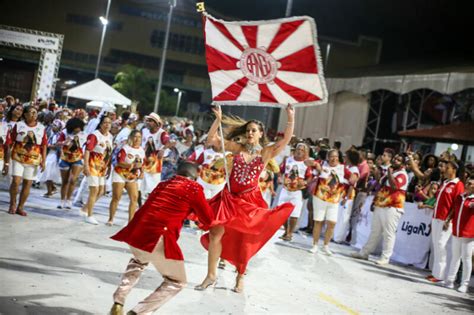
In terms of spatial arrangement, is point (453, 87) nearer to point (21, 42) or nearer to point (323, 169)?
point (323, 169)

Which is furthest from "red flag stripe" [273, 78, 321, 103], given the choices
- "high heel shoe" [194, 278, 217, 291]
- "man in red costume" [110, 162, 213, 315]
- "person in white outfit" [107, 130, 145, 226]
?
"person in white outfit" [107, 130, 145, 226]

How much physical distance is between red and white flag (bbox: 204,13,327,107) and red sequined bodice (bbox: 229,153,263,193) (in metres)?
0.72

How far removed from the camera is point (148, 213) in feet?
15.4

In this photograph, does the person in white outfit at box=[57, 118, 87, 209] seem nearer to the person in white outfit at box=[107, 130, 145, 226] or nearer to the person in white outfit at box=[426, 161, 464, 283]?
the person in white outfit at box=[107, 130, 145, 226]

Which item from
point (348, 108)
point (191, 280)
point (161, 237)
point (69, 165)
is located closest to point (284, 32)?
point (161, 237)

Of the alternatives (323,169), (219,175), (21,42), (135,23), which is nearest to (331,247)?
(323,169)

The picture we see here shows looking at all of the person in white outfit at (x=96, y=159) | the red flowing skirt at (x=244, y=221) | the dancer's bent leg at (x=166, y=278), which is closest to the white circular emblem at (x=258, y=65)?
the red flowing skirt at (x=244, y=221)

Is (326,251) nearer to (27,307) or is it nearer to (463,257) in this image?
(463,257)

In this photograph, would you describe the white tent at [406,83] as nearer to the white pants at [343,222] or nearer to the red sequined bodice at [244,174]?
the white pants at [343,222]

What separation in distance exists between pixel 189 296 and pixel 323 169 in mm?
5536

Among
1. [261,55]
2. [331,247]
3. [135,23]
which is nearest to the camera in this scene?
[261,55]

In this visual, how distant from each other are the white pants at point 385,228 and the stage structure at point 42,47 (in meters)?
18.8

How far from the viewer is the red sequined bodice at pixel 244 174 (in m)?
6.79

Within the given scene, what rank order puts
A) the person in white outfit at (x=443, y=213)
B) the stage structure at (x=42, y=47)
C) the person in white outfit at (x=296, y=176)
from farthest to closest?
the stage structure at (x=42, y=47) < the person in white outfit at (x=296, y=176) < the person in white outfit at (x=443, y=213)
